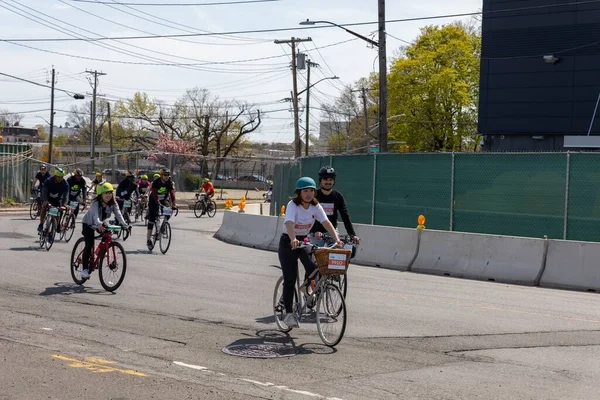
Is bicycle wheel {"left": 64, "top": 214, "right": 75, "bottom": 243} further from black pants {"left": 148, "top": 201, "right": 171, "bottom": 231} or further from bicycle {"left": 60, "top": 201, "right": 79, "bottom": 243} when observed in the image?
black pants {"left": 148, "top": 201, "right": 171, "bottom": 231}

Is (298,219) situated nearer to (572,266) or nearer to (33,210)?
(572,266)

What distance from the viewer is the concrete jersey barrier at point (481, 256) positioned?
1755cm

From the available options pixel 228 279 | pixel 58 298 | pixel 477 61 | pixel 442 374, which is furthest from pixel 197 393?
pixel 477 61

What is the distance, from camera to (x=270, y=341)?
31.4 ft

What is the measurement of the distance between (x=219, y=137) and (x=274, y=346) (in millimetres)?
81322

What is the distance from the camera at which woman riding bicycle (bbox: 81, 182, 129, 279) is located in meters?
13.5

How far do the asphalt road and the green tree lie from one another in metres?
53.8

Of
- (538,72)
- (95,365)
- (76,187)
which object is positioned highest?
(538,72)

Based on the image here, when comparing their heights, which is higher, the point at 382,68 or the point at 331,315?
the point at 382,68

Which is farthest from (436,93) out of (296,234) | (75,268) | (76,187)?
(296,234)

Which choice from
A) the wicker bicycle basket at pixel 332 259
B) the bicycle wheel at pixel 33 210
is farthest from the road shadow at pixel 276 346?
the bicycle wheel at pixel 33 210

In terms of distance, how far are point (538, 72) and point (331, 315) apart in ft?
127

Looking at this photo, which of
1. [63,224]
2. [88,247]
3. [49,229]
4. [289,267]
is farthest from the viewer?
[63,224]

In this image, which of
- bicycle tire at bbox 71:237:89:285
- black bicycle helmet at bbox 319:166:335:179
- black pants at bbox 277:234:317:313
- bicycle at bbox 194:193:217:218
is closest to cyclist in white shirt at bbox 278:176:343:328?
black pants at bbox 277:234:317:313
